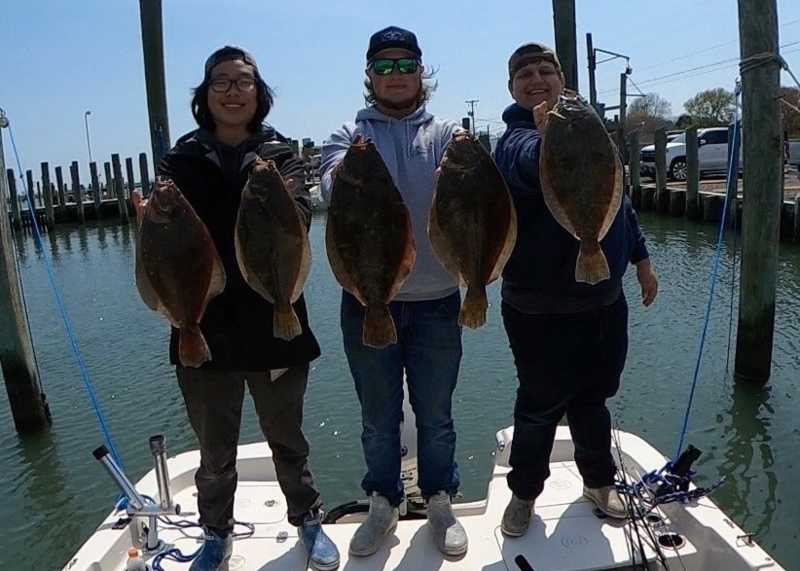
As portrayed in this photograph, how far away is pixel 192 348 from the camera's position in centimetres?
303

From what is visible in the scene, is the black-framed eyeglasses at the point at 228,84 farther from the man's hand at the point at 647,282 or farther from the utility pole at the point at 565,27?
the utility pole at the point at 565,27

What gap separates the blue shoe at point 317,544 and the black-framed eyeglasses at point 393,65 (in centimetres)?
220

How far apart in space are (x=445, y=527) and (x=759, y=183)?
6025 millimetres

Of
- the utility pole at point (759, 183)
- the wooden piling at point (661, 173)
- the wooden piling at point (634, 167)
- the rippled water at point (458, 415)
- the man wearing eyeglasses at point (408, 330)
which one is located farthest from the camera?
the wooden piling at point (634, 167)

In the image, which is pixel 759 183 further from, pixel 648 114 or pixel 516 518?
pixel 648 114

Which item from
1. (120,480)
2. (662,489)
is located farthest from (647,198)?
(120,480)

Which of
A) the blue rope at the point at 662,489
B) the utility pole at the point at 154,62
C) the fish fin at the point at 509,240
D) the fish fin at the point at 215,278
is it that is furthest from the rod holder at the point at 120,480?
the utility pole at the point at 154,62

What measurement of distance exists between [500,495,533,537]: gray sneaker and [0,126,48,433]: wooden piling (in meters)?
6.51

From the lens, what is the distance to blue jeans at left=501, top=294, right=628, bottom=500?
350 centimetres

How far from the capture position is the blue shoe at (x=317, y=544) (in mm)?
3510

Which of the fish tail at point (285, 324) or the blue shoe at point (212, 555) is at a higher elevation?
the fish tail at point (285, 324)

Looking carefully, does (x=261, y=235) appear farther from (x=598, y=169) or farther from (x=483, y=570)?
(x=483, y=570)

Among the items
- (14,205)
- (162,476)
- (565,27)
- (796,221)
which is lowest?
(162,476)

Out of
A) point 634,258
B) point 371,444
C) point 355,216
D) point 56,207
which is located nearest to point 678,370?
point 634,258
